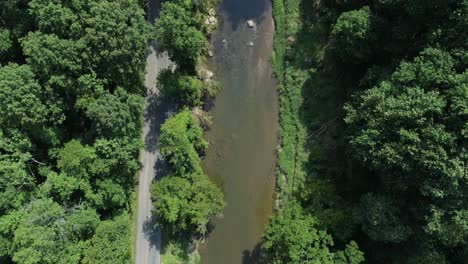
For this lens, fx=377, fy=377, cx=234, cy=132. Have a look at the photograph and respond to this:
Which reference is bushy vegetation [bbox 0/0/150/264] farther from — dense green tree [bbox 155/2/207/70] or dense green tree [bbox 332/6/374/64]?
dense green tree [bbox 332/6/374/64]

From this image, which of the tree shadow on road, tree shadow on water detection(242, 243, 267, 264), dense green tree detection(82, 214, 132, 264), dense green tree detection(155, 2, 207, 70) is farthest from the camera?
the tree shadow on road

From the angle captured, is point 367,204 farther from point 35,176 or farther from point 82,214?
point 35,176

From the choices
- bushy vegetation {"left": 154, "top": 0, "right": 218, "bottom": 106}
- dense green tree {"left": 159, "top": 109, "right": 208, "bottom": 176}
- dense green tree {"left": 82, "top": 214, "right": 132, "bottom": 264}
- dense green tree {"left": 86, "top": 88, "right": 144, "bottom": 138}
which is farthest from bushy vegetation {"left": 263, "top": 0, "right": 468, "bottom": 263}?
dense green tree {"left": 86, "top": 88, "right": 144, "bottom": 138}

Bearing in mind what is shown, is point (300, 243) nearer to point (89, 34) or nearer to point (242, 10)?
point (89, 34)

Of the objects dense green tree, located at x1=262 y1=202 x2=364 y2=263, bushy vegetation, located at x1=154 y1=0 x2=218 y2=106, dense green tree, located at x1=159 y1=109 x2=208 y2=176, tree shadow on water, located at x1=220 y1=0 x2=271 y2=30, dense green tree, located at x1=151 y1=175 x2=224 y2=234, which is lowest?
dense green tree, located at x1=262 y1=202 x2=364 y2=263

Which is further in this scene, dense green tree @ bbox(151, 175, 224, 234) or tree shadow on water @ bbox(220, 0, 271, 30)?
tree shadow on water @ bbox(220, 0, 271, 30)

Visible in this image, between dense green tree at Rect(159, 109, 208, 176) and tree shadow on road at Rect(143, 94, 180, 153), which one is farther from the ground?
tree shadow on road at Rect(143, 94, 180, 153)

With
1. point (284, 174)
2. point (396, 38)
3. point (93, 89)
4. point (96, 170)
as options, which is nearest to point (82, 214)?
point (96, 170)
